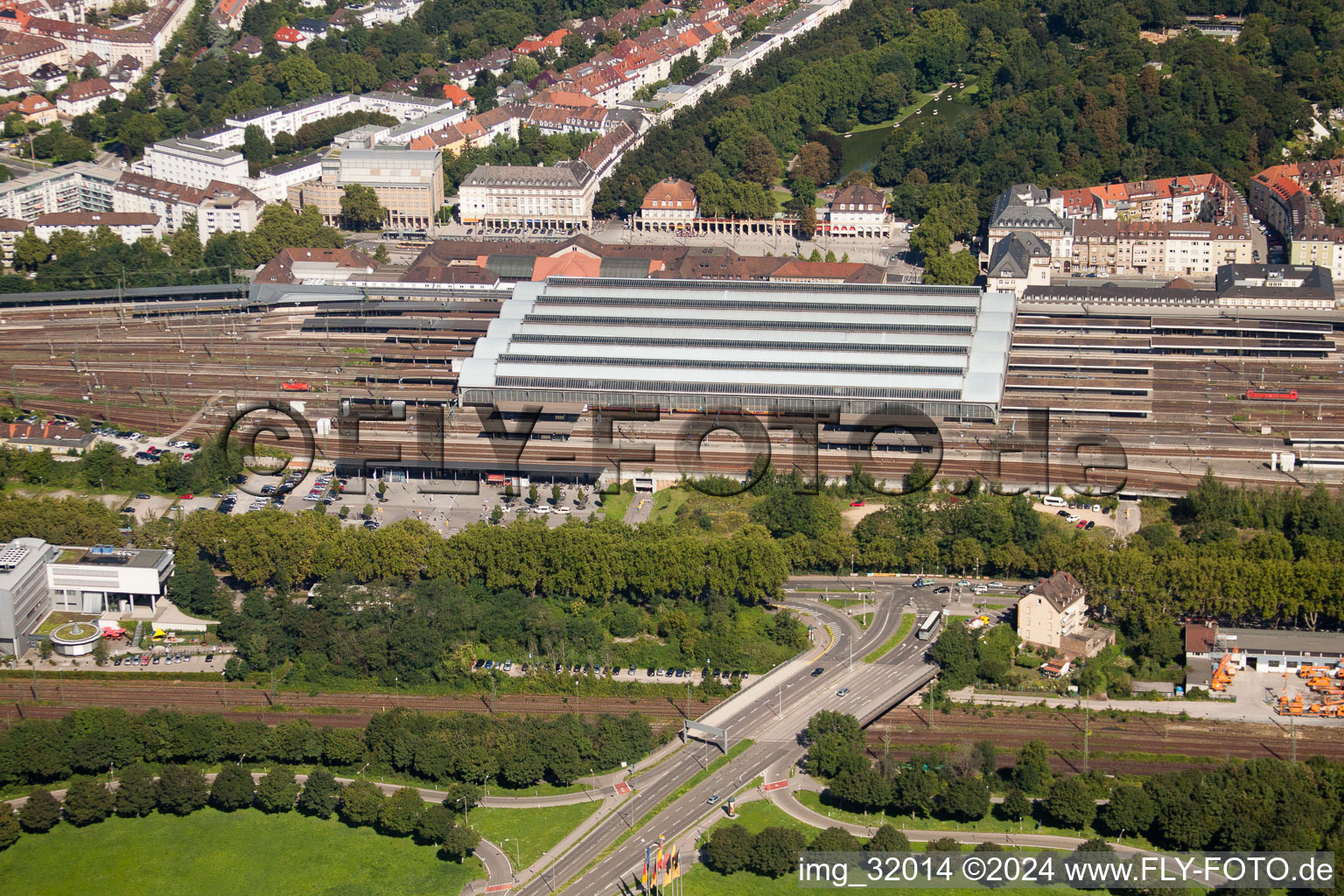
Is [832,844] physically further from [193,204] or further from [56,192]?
[56,192]

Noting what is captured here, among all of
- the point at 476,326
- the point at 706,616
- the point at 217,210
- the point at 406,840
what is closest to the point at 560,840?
the point at 406,840

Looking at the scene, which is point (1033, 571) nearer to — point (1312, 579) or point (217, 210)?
point (1312, 579)

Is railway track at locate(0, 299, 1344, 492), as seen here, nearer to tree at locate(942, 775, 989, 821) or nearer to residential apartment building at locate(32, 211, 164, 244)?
residential apartment building at locate(32, 211, 164, 244)

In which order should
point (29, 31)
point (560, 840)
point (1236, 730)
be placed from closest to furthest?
point (560, 840), point (1236, 730), point (29, 31)

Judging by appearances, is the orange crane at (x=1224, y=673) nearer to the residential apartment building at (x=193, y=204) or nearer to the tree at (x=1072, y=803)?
the tree at (x=1072, y=803)

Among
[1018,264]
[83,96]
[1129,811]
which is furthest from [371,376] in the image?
A: [83,96]
